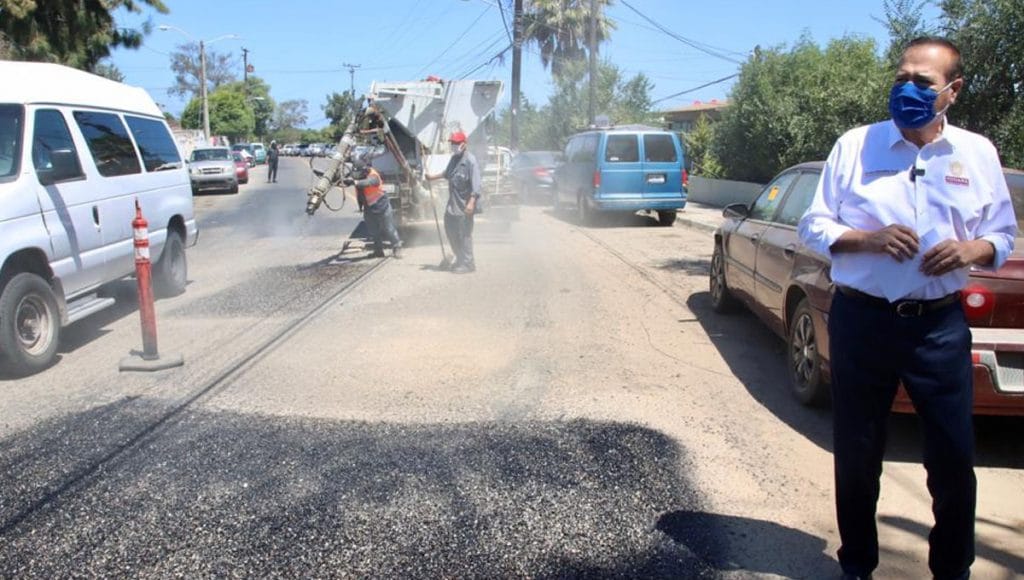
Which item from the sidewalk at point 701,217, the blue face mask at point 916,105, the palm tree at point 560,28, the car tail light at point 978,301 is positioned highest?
the palm tree at point 560,28

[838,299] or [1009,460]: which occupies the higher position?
[838,299]

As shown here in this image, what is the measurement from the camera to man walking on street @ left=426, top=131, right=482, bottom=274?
1021 centimetres

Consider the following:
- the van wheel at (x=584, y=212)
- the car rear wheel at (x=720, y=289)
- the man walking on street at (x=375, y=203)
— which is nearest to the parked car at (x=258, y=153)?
the van wheel at (x=584, y=212)

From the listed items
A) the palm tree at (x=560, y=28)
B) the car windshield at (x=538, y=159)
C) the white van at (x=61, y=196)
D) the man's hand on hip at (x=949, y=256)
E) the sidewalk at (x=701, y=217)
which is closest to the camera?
the man's hand on hip at (x=949, y=256)

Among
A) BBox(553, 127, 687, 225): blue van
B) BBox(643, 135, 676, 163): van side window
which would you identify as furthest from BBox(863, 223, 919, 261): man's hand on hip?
BBox(643, 135, 676, 163): van side window

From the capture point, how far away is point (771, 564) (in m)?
3.41

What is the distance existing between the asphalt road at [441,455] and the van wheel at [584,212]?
902 centimetres

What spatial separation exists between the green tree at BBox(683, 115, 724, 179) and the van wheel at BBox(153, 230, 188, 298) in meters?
17.8

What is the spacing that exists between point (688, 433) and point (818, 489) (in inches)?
35.1

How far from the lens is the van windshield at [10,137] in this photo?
6.06 metres

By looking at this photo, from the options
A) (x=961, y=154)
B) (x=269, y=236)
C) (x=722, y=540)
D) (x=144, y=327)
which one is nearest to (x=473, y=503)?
(x=722, y=540)

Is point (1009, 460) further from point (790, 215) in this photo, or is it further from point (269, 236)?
point (269, 236)

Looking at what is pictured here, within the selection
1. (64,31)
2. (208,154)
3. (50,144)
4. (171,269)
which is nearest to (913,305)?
(50,144)

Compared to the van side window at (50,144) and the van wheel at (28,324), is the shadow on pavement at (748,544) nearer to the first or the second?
the van wheel at (28,324)
